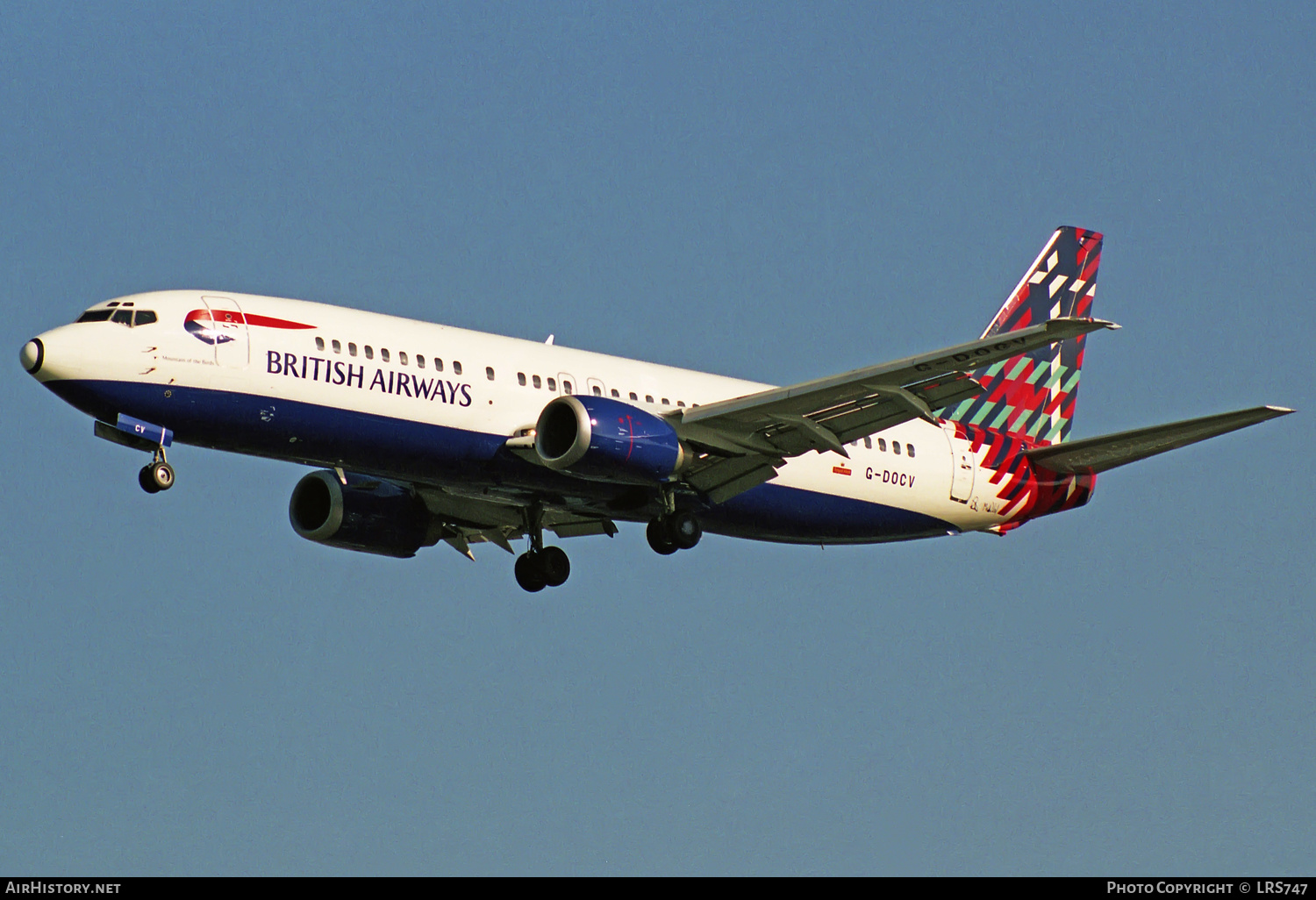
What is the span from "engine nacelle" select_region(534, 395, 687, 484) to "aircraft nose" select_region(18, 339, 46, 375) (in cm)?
921

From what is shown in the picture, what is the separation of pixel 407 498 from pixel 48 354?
10.2m

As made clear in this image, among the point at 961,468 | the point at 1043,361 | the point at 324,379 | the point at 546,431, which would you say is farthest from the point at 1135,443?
the point at 324,379

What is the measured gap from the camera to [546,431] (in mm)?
36500

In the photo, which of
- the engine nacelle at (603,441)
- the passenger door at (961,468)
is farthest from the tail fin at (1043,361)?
the engine nacelle at (603,441)

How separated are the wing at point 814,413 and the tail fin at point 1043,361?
23.3 feet

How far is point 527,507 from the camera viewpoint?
41.3 m

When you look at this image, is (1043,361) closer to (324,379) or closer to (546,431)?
(546,431)

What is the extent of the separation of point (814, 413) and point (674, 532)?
3879 mm

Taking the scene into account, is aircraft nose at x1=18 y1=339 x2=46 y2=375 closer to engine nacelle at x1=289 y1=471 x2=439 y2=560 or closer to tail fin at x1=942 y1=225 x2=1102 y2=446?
engine nacelle at x1=289 y1=471 x2=439 y2=560

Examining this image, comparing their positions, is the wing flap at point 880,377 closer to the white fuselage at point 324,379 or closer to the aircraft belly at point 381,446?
the white fuselage at point 324,379

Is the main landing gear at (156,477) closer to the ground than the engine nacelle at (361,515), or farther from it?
closer to the ground

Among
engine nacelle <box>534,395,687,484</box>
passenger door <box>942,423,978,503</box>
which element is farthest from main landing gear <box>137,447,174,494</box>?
passenger door <box>942,423,978,503</box>

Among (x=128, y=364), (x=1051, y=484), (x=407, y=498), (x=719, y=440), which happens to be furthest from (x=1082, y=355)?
(x=128, y=364)

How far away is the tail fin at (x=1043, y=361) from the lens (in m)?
46.3
